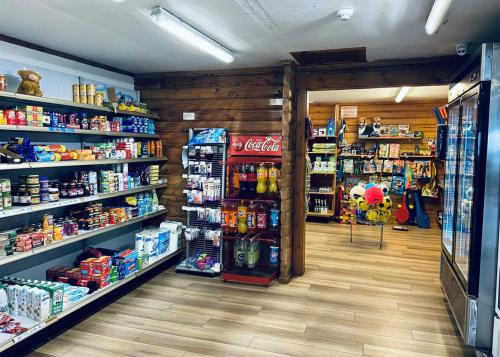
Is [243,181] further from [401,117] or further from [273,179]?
[401,117]

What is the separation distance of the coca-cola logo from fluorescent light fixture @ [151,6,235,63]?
1.17 meters

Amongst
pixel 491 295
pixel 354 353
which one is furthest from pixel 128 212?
pixel 491 295

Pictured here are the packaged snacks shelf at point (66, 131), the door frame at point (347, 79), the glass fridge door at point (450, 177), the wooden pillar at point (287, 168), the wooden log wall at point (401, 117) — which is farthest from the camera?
the wooden log wall at point (401, 117)

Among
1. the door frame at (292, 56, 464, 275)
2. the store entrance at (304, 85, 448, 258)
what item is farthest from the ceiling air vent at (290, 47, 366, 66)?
the store entrance at (304, 85, 448, 258)

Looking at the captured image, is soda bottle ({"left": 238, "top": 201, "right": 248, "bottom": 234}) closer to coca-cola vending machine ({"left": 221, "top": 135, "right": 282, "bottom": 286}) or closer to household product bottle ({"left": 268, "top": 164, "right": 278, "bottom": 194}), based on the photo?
coca-cola vending machine ({"left": 221, "top": 135, "right": 282, "bottom": 286})

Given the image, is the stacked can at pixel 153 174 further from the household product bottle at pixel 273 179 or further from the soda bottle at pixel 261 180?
the household product bottle at pixel 273 179

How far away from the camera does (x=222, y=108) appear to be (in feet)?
16.4

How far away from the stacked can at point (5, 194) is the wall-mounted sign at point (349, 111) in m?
7.04

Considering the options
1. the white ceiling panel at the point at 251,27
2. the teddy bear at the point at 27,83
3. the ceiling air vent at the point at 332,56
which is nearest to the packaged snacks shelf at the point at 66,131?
the teddy bear at the point at 27,83

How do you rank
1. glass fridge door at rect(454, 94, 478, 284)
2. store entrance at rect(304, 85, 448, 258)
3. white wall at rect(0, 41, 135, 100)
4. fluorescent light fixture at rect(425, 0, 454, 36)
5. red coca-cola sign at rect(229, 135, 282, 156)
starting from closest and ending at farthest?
fluorescent light fixture at rect(425, 0, 454, 36) < glass fridge door at rect(454, 94, 478, 284) < white wall at rect(0, 41, 135, 100) < red coca-cola sign at rect(229, 135, 282, 156) < store entrance at rect(304, 85, 448, 258)

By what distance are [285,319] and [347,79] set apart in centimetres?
286

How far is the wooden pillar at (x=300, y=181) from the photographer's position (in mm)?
4648

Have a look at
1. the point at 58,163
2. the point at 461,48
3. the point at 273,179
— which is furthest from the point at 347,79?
the point at 58,163

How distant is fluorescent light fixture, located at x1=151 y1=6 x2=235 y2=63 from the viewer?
2.73 metres
